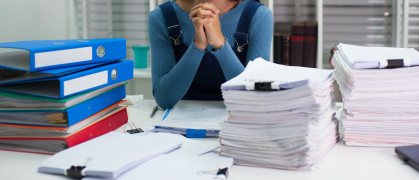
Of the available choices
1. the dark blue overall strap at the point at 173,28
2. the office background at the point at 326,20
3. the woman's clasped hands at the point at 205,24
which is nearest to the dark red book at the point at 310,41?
the office background at the point at 326,20

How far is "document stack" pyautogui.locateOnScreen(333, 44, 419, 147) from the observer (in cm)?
100

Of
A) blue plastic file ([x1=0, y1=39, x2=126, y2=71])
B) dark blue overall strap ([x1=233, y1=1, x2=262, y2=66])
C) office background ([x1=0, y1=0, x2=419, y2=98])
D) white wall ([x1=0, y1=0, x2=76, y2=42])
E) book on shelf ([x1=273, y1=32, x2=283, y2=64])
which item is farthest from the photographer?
office background ([x1=0, y1=0, x2=419, y2=98])

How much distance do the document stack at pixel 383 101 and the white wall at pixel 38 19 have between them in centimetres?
226

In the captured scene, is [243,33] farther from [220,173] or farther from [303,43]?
Result: [303,43]

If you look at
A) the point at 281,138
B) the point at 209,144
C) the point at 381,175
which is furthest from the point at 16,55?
the point at 381,175

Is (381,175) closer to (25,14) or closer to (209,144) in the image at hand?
(209,144)

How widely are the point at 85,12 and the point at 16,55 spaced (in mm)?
2072

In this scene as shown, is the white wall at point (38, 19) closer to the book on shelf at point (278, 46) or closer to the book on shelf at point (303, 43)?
the book on shelf at point (278, 46)

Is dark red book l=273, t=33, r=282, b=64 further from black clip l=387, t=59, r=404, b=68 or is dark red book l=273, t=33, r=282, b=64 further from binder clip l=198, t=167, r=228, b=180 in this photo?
binder clip l=198, t=167, r=228, b=180

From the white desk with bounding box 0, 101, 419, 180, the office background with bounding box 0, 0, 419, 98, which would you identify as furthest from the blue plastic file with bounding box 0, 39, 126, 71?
the office background with bounding box 0, 0, 419, 98

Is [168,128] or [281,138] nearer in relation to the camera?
[281,138]

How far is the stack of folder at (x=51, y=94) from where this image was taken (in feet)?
3.22

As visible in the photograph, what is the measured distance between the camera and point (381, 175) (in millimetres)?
849

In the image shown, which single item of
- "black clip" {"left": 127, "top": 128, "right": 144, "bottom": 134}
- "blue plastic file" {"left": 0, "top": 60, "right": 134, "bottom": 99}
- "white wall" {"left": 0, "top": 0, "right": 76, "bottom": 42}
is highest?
"white wall" {"left": 0, "top": 0, "right": 76, "bottom": 42}
